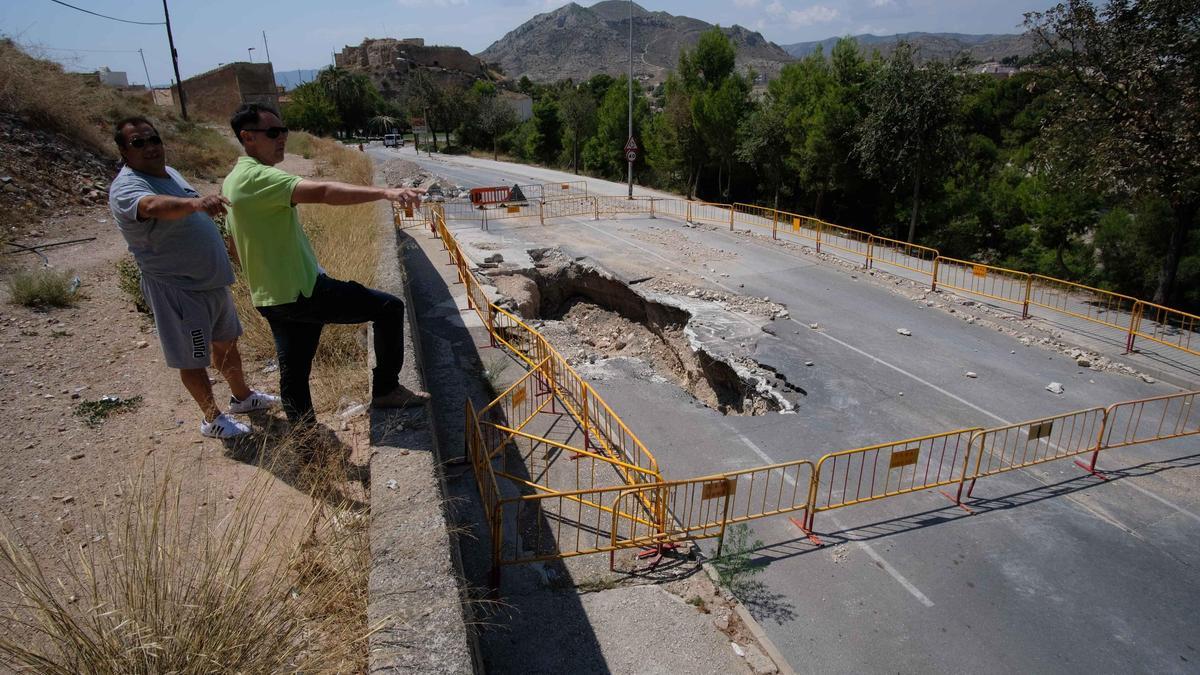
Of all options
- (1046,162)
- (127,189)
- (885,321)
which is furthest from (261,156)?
(1046,162)

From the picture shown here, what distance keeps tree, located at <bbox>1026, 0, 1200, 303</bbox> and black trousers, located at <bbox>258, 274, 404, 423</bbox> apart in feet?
42.6

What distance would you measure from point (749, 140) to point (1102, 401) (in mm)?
20039

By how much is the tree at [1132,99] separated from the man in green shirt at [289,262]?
13.0m

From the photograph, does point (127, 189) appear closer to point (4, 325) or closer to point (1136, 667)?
point (4, 325)

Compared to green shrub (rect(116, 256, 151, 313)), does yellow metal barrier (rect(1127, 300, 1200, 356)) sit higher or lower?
lower

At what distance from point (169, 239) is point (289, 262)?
0.70 metres

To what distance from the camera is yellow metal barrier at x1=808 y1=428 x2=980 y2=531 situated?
666 cm

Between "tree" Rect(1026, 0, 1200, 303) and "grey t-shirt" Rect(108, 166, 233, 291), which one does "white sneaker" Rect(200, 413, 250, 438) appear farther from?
"tree" Rect(1026, 0, 1200, 303)

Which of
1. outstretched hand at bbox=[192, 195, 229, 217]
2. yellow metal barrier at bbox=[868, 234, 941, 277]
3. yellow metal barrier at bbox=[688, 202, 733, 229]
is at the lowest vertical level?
yellow metal barrier at bbox=[868, 234, 941, 277]

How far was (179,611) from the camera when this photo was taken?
2299 mm

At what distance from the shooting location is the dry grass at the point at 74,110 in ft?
52.3

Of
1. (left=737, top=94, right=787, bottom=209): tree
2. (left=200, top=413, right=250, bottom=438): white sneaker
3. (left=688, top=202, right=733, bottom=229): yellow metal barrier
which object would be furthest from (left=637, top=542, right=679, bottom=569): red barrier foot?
(left=737, top=94, right=787, bottom=209): tree

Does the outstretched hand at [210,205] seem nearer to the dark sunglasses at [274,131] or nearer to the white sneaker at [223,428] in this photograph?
the dark sunglasses at [274,131]

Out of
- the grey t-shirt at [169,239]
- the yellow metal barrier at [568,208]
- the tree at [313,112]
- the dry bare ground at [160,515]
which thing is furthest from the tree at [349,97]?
the grey t-shirt at [169,239]
